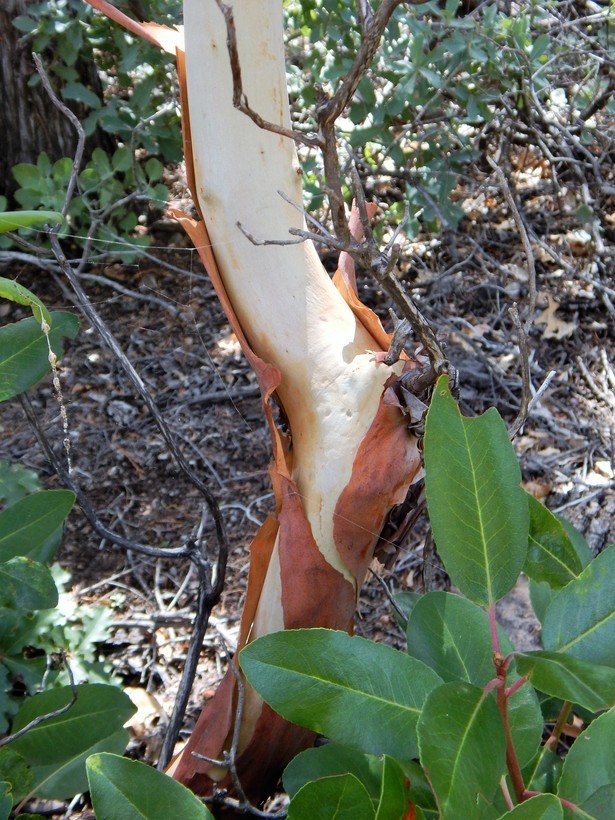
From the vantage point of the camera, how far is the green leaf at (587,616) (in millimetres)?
711

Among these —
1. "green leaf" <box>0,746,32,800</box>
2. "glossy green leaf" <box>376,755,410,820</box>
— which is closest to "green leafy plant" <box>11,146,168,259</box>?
"green leaf" <box>0,746,32,800</box>

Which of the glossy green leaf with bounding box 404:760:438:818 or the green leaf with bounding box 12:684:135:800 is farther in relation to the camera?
the green leaf with bounding box 12:684:135:800

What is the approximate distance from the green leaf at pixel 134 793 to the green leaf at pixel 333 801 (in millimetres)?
103

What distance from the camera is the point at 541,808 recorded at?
0.59m

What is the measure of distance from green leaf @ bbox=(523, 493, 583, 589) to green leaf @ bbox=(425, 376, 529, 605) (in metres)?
0.11

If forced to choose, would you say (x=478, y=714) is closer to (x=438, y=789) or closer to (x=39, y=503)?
(x=438, y=789)

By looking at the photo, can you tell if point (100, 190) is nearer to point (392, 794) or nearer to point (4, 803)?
point (4, 803)

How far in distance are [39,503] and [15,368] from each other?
0.58 ft

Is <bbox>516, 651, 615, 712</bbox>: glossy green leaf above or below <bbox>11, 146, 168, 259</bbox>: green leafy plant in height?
below

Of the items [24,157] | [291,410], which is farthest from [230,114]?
[24,157]

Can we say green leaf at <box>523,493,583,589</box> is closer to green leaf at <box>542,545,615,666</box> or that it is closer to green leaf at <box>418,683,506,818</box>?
green leaf at <box>542,545,615,666</box>

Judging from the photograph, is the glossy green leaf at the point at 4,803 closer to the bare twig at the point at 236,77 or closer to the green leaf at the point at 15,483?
the green leaf at the point at 15,483

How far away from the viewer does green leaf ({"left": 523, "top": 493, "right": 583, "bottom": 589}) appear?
83 centimetres

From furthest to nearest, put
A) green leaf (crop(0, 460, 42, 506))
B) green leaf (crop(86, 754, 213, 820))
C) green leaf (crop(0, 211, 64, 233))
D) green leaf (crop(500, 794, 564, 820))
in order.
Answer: green leaf (crop(0, 460, 42, 506)) → green leaf (crop(0, 211, 64, 233)) → green leaf (crop(86, 754, 213, 820)) → green leaf (crop(500, 794, 564, 820))
